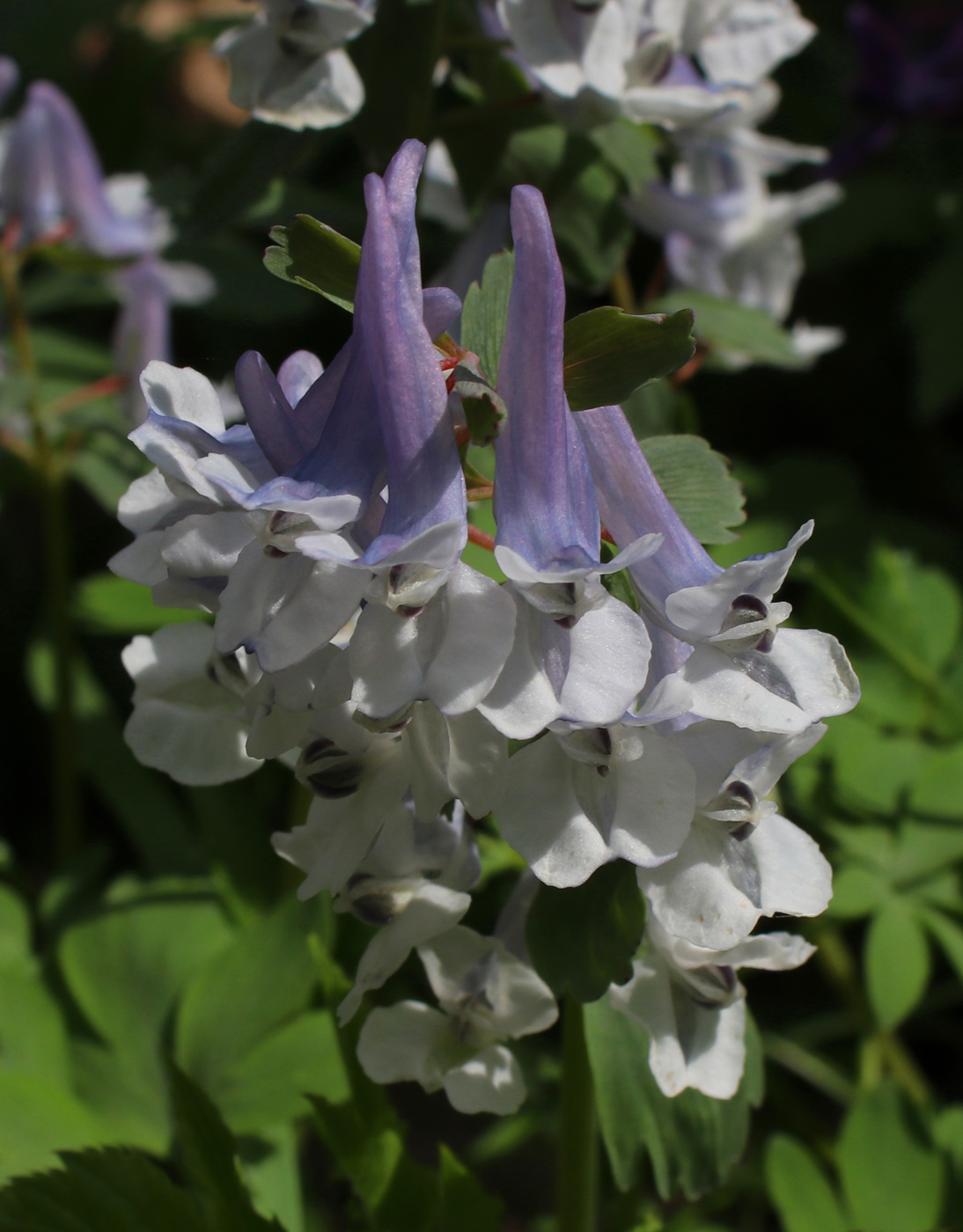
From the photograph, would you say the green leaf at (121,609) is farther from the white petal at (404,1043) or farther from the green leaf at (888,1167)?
the green leaf at (888,1167)

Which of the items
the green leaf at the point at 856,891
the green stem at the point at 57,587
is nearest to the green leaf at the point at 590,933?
the green leaf at the point at 856,891

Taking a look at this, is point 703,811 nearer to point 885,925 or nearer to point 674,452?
point 674,452

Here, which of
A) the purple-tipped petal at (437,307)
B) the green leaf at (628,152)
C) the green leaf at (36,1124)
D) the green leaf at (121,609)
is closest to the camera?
the purple-tipped petal at (437,307)

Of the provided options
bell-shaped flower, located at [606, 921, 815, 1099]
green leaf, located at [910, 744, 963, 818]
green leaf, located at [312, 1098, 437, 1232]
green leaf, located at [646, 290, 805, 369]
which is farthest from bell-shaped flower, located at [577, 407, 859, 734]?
green leaf, located at [910, 744, 963, 818]

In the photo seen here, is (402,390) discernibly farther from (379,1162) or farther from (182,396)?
(379,1162)

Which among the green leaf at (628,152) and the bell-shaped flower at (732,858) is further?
the green leaf at (628,152)

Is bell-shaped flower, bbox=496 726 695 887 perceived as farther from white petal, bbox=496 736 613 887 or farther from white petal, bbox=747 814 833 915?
white petal, bbox=747 814 833 915

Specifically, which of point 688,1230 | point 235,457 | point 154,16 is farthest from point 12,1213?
point 154,16
